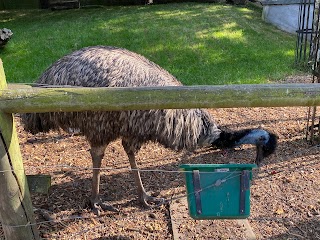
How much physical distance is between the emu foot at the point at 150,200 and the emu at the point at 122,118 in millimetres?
427

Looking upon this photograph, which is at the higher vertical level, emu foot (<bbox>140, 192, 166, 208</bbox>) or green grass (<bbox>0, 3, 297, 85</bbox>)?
green grass (<bbox>0, 3, 297, 85</bbox>)

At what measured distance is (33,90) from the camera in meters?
2.37

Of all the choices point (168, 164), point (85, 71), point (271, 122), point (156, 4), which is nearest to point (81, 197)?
point (168, 164)

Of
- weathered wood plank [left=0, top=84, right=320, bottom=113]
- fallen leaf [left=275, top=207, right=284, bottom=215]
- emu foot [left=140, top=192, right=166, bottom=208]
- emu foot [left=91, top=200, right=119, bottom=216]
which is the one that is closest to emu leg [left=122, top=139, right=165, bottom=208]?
emu foot [left=140, top=192, right=166, bottom=208]

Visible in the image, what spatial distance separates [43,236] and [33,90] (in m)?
1.44

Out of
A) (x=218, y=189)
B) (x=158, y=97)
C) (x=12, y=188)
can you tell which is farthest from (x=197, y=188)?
(x=12, y=188)

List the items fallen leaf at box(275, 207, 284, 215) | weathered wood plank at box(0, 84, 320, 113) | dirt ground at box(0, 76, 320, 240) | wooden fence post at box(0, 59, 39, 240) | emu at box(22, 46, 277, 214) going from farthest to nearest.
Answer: fallen leaf at box(275, 207, 284, 215)
dirt ground at box(0, 76, 320, 240)
emu at box(22, 46, 277, 214)
wooden fence post at box(0, 59, 39, 240)
weathered wood plank at box(0, 84, 320, 113)

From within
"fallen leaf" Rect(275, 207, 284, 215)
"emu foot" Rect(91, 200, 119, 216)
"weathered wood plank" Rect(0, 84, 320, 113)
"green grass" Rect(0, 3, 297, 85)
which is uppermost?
"weathered wood plank" Rect(0, 84, 320, 113)

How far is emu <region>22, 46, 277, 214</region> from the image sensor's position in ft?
10.5

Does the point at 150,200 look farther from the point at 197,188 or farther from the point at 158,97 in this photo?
the point at 158,97

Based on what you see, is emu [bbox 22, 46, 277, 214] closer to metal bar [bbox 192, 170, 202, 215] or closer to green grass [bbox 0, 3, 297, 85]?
metal bar [bbox 192, 170, 202, 215]

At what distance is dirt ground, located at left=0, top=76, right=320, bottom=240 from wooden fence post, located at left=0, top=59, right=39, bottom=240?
34 centimetres

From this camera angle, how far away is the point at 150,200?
150 inches

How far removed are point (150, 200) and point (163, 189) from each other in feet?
0.87
